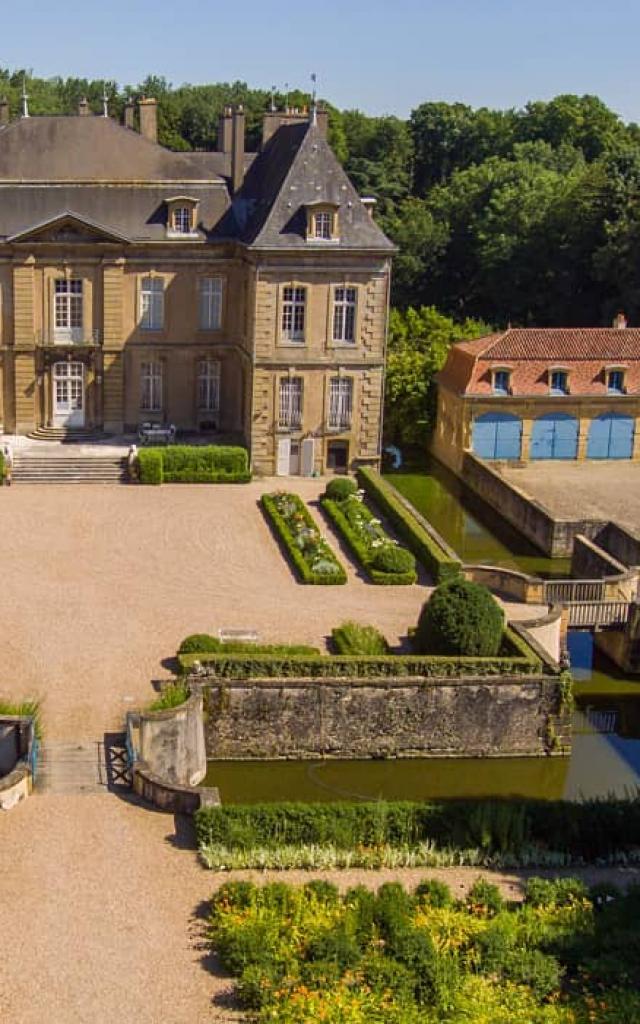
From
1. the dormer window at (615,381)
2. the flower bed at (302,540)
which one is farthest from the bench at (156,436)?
the dormer window at (615,381)

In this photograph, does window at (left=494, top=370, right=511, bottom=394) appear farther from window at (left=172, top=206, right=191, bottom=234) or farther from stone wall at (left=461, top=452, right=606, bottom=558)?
window at (left=172, top=206, right=191, bottom=234)

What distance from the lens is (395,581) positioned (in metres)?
28.1

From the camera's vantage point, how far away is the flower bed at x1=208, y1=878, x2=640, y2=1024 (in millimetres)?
14117

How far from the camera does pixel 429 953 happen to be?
49.4 ft

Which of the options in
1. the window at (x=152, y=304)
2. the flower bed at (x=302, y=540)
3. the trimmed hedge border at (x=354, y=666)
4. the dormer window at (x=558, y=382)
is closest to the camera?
the trimmed hedge border at (x=354, y=666)

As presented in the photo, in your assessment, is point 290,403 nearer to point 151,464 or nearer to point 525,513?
point 151,464

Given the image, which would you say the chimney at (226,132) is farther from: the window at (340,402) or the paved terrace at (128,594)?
the paved terrace at (128,594)

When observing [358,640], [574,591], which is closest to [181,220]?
[574,591]

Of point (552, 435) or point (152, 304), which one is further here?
point (552, 435)

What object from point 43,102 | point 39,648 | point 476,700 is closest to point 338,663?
point 476,700

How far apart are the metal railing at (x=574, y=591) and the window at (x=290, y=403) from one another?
1217cm

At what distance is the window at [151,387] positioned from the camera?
38.7m

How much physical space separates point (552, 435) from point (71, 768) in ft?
82.7

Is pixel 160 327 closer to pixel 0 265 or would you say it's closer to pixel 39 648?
pixel 0 265
